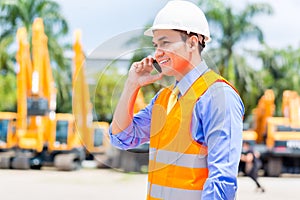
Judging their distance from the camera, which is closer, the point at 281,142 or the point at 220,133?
the point at 220,133

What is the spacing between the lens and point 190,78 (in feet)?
7.39

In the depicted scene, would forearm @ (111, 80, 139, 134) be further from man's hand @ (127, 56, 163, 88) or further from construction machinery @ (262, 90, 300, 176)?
construction machinery @ (262, 90, 300, 176)

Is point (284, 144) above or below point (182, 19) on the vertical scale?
below

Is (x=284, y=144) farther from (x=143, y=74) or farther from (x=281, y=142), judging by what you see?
(x=143, y=74)

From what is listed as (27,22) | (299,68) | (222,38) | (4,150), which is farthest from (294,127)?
(299,68)

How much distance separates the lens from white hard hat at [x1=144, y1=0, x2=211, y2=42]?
7.31 feet

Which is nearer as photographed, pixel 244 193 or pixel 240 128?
pixel 240 128

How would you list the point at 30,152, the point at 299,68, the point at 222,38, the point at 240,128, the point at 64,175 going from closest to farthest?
the point at 240,128
the point at 64,175
the point at 30,152
the point at 222,38
the point at 299,68

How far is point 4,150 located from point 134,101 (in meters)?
16.5

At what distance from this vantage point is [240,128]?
216cm

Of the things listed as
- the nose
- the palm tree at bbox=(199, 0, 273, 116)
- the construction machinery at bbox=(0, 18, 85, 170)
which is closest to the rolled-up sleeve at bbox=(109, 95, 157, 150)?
the nose

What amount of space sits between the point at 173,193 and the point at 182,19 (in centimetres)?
55

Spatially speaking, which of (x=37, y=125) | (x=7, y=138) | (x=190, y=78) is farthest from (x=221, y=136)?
(x=7, y=138)

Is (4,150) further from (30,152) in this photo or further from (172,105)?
(172,105)
